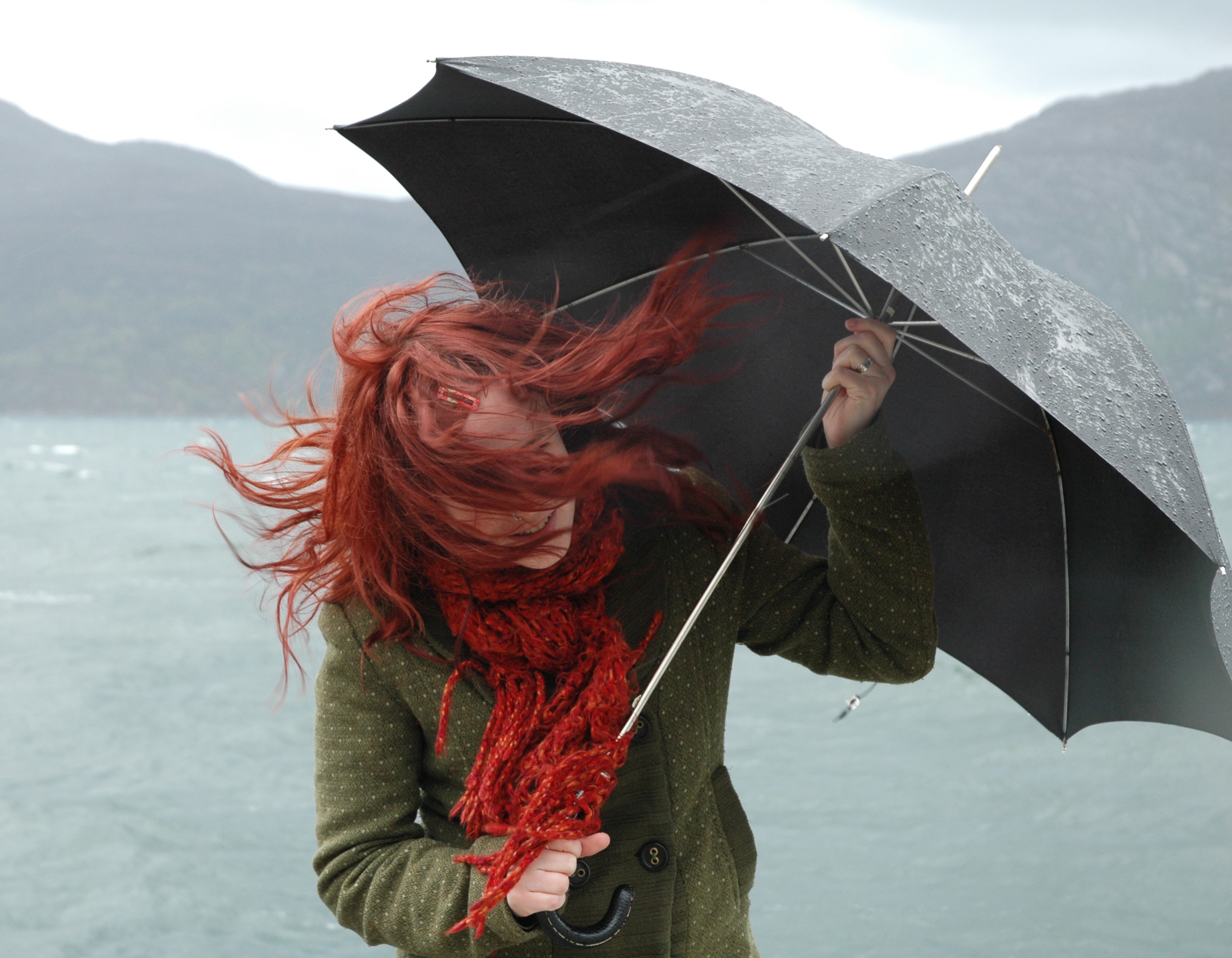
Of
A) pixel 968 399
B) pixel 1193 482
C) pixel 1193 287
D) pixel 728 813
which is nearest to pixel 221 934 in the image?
pixel 728 813

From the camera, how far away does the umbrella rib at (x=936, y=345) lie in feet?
4.86

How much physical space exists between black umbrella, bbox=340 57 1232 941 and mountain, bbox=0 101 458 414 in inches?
3813

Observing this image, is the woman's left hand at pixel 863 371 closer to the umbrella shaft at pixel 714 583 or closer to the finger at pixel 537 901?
the umbrella shaft at pixel 714 583

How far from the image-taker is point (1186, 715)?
146 centimetres

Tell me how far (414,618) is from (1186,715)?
3.34 ft

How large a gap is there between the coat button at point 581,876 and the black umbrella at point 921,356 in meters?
0.61

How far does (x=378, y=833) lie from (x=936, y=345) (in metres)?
0.96

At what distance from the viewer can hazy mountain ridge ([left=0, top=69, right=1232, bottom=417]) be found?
107625mm

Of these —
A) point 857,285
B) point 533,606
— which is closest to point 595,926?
point 533,606

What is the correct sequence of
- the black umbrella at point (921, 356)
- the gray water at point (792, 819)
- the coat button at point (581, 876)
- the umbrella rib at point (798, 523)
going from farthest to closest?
the gray water at point (792, 819) → the umbrella rib at point (798, 523) → the coat button at point (581, 876) → the black umbrella at point (921, 356)

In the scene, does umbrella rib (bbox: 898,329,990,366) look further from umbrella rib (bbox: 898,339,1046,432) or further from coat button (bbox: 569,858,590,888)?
coat button (bbox: 569,858,590,888)

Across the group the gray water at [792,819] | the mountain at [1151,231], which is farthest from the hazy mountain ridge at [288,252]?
the gray water at [792,819]

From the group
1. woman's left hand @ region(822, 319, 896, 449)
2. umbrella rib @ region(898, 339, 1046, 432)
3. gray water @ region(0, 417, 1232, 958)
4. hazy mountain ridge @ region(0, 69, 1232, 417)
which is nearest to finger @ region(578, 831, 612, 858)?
woman's left hand @ region(822, 319, 896, 449)

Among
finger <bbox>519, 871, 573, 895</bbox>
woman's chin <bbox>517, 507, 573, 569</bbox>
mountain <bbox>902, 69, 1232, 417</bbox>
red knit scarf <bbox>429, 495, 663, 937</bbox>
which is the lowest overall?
mountain <bbox>902, 69, 1232, 417</bbox>
